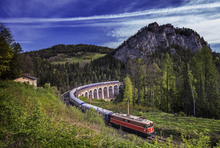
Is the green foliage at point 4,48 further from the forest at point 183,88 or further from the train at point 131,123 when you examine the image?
the forest at point 183,88

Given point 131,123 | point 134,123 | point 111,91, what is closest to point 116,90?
point 111,91

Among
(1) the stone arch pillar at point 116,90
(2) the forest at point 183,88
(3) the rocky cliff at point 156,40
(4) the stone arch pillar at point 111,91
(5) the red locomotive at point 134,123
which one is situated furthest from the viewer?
(3) the rocky cliff at point 156,40

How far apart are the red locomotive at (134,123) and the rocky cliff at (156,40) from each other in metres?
106

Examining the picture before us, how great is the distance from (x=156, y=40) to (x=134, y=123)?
129m

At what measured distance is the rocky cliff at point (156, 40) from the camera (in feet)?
398

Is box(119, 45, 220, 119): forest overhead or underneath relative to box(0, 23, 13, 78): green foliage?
underneath

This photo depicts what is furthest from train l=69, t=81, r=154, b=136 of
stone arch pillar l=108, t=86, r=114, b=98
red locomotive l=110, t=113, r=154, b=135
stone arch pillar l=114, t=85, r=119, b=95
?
stone arch pillar l=114, t=85, r=119, b=95

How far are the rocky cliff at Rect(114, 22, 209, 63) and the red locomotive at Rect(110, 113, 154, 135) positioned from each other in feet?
348

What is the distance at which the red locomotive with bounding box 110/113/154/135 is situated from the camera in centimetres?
1467

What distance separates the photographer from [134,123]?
15.9 meters

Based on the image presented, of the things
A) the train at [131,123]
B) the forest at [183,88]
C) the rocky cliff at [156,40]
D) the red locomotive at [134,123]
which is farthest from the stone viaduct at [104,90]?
the rocky cliff at [156,40]

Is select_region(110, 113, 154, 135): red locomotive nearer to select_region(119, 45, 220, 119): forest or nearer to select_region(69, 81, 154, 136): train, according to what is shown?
select_region(69, 81, 154, 136): train

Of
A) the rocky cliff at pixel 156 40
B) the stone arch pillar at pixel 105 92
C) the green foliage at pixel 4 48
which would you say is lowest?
the stone arch pillar at pixel 105 92

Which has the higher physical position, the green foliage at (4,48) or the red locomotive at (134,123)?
the green foliage at (4,48)
